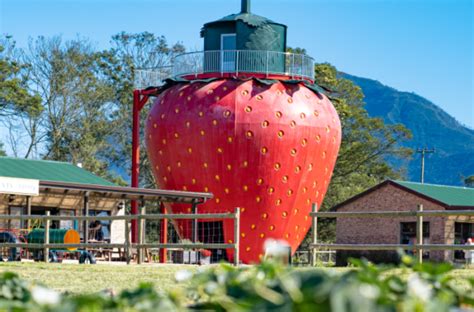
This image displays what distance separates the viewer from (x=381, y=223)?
34.8 metres

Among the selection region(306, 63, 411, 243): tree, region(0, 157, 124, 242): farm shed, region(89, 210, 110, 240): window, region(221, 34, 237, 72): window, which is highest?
region(221, 34, 237, 72): window

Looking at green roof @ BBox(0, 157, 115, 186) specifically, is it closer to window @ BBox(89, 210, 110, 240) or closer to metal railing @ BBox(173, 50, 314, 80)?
window @ BBox(89, 210, 110, 240)

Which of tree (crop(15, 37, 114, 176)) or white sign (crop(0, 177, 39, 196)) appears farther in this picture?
tree (crop(15, 37, 114, 176))

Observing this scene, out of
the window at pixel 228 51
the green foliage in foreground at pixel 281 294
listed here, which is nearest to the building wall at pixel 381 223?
the window at pixel 228 51

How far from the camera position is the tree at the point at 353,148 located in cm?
4359

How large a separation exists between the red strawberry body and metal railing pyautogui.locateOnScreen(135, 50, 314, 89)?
0.72m

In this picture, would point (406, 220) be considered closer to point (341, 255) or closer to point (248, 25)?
point (341, 255)

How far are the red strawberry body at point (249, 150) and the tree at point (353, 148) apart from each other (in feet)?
46.5

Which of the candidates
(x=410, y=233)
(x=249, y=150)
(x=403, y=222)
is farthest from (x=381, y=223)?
(x=249, y=150)

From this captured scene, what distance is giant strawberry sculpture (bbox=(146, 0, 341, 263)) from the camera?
93.2 feet

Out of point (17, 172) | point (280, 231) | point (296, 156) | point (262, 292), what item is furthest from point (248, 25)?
point (262, 292)

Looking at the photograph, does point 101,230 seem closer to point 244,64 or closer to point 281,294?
point 244,64

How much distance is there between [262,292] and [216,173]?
24.8m

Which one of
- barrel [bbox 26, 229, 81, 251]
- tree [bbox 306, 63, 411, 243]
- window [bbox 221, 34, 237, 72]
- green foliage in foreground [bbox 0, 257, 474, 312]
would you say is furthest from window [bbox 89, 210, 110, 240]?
green foliage in foreground [bbox 0, 257, 474, 312]
